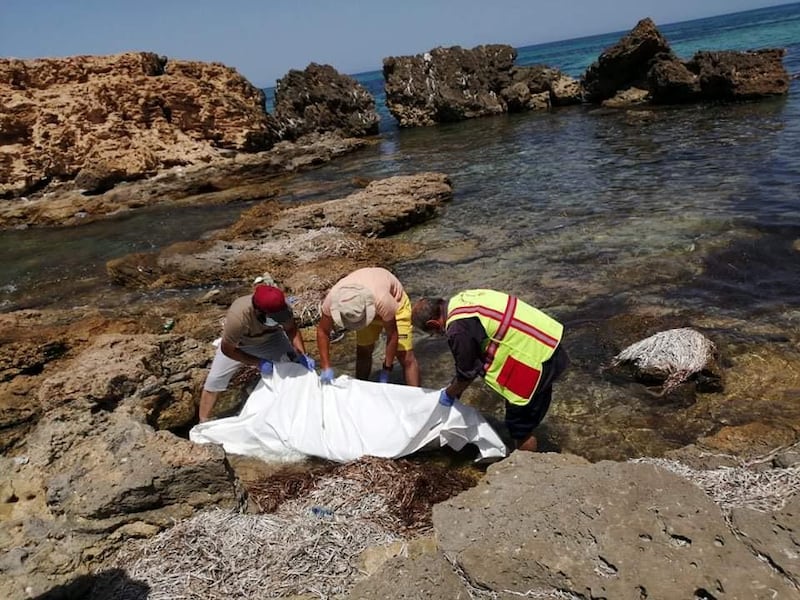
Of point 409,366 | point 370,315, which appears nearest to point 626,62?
point 409,366

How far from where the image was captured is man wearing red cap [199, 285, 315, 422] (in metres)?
4.82

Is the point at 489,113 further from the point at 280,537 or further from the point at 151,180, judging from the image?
the point at 280,537

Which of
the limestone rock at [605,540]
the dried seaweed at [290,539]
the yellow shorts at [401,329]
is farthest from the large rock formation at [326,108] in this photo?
the limestone rock at [605,540]

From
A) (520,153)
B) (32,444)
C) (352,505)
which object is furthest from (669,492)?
(520,153)

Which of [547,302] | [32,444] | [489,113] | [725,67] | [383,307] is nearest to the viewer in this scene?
[32,444]

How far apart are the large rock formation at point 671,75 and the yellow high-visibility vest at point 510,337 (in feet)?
77.7

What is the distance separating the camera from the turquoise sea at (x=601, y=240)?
5.81 m

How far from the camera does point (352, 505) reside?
12.8 feet

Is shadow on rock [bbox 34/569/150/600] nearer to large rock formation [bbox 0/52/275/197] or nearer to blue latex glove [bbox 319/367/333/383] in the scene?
blue latex glove [bbox 319/367/333/383]

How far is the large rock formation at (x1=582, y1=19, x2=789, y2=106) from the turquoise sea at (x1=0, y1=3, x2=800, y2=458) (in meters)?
1.74

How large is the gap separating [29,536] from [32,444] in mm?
947

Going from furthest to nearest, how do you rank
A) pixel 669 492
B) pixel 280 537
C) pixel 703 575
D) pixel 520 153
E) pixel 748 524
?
pixel 520 153
pixel 280 537
pixel 669 492
pixel 748 524
pixel 703 575

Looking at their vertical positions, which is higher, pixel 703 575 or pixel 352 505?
pixel 703 575

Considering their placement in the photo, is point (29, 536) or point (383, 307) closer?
point (29, 536)
